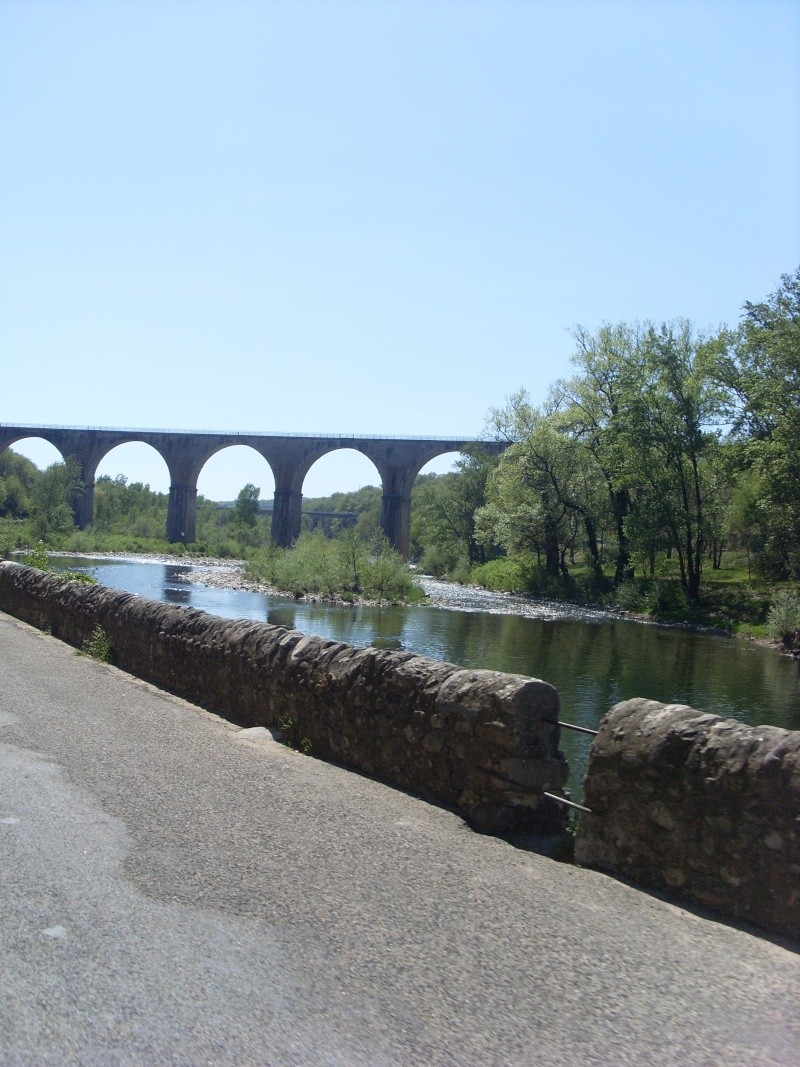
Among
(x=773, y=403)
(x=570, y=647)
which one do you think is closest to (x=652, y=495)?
(x=773, y=403)

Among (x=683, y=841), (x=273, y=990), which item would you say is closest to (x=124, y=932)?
(x=273, y=990)

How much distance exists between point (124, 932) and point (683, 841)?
1786 millimetres

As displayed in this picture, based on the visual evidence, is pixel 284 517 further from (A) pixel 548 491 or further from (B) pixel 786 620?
(B) pixel 786 620

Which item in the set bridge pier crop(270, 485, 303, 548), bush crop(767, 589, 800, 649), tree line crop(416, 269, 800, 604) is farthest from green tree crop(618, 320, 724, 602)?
bridge pier crop(270, 485, 303, 548)

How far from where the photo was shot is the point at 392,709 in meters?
4.51

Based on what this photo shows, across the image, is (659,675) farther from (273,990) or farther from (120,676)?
(273,990)

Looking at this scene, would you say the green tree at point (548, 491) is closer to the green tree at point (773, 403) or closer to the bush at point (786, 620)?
the green tree at point (773, 403)

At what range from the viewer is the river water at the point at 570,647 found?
40.3 feet

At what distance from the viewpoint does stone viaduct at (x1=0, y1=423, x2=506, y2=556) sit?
5338 cm

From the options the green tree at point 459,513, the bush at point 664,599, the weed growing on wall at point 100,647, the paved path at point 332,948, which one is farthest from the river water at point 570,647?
the green tree at point 459,513

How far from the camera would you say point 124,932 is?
99.1 inches

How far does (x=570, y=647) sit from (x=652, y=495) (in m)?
11.9

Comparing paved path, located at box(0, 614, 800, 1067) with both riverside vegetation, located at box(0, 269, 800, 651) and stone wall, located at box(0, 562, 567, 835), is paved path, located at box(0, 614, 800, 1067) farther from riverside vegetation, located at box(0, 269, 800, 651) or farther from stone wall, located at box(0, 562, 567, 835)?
riverside vegetation, located at box(0, 269, 800, 651)

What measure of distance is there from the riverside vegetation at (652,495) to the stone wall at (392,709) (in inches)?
680
